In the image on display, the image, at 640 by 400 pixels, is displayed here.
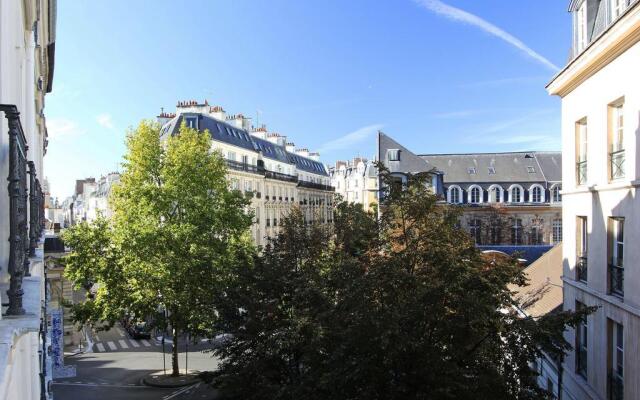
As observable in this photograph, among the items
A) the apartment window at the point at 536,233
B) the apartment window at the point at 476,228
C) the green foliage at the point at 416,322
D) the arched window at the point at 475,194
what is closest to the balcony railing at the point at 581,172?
the green foliage at the point at 416,322

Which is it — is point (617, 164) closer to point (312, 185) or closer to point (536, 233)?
point (536, 233)

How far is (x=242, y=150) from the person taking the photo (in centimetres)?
4381

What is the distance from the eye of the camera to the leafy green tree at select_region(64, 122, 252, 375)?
2012 centimetres

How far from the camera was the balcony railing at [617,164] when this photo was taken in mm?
10258

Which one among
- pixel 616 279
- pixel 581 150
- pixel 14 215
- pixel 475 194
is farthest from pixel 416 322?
pixel 475 194

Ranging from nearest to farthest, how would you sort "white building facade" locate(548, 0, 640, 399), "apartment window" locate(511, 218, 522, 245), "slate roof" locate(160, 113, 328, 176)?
"white building facade" locate(548, 0, 640, 399), "slate roof" locate(160, 113, 328, 176), "apartment window" locate(511, 218, 522, 245)

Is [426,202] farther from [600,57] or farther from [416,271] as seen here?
[600,57]

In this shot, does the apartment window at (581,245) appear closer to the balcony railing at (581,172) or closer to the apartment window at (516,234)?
the balcony railing at (581,172)

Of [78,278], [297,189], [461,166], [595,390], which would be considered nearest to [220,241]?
[78,278]

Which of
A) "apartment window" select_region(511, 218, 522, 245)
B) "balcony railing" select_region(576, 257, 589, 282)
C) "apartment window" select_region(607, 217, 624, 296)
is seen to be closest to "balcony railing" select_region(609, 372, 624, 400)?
"apartment window" select_region(607, 217, 624, 296)

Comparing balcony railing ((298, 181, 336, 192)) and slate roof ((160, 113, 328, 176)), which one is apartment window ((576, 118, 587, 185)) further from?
balcony railing ((298, 181, 336, 192))

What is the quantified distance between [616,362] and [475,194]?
45.6 m

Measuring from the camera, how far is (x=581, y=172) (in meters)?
12.7

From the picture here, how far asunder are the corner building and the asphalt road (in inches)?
368
